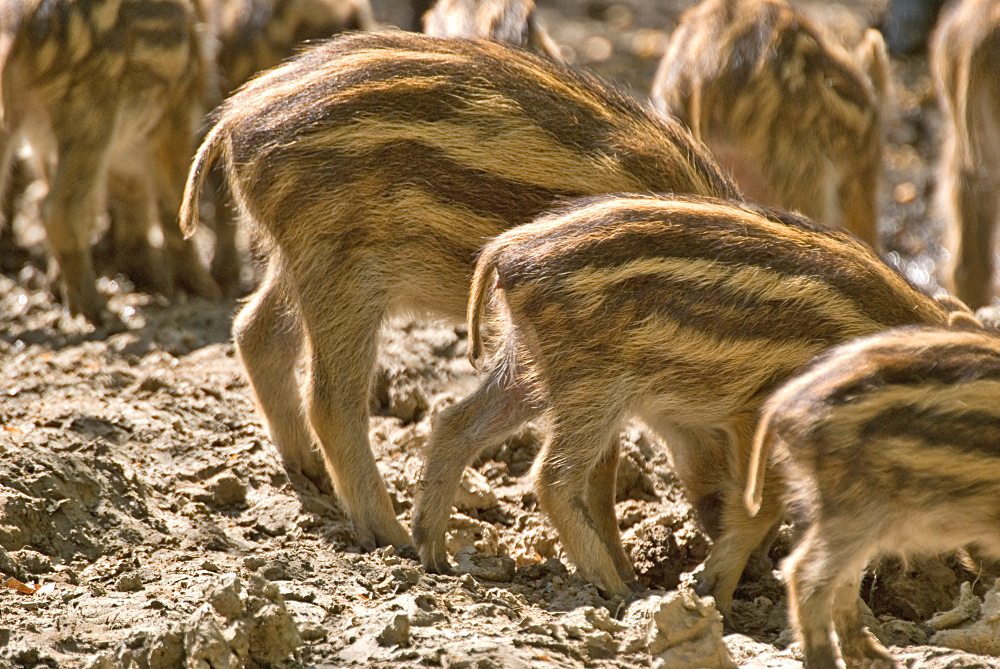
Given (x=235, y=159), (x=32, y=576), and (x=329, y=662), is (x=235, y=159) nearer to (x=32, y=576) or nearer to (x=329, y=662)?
(x=32, y=576)

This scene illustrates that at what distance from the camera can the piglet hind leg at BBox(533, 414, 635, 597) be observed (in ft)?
12.6

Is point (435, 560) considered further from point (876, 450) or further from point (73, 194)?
point (73, 194)

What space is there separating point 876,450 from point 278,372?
2162 mm

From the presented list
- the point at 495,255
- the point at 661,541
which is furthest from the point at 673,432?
the point at 495,255

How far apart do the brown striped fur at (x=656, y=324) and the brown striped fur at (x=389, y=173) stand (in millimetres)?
279

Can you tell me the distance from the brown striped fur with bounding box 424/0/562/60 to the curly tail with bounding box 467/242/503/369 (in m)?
2.17

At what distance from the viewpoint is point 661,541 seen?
4.39 m

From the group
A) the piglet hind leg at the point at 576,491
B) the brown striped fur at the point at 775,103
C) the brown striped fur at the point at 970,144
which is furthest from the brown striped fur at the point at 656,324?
the brown striped fur at the point at 970,144

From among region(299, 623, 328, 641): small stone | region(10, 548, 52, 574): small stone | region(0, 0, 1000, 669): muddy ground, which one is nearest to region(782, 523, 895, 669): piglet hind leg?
region(0, 0, 1000, 669): muddy ground

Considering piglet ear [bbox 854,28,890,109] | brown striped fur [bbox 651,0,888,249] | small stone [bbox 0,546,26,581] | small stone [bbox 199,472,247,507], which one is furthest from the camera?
piglet ear [bbox 854,28,890,109]

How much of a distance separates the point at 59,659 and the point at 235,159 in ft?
5.44

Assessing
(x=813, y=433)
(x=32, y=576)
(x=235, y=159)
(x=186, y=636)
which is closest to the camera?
(x=186, y=636)

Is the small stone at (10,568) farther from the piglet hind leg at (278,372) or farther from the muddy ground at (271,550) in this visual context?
the piglet hind leg at (278,372)

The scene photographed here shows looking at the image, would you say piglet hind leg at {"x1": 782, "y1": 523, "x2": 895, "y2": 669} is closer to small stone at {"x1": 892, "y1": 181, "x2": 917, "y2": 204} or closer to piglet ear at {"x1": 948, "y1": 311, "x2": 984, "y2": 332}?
piglet ear at {"x1": 948, "y1": 311, "x2": 984, "y2": 332}
